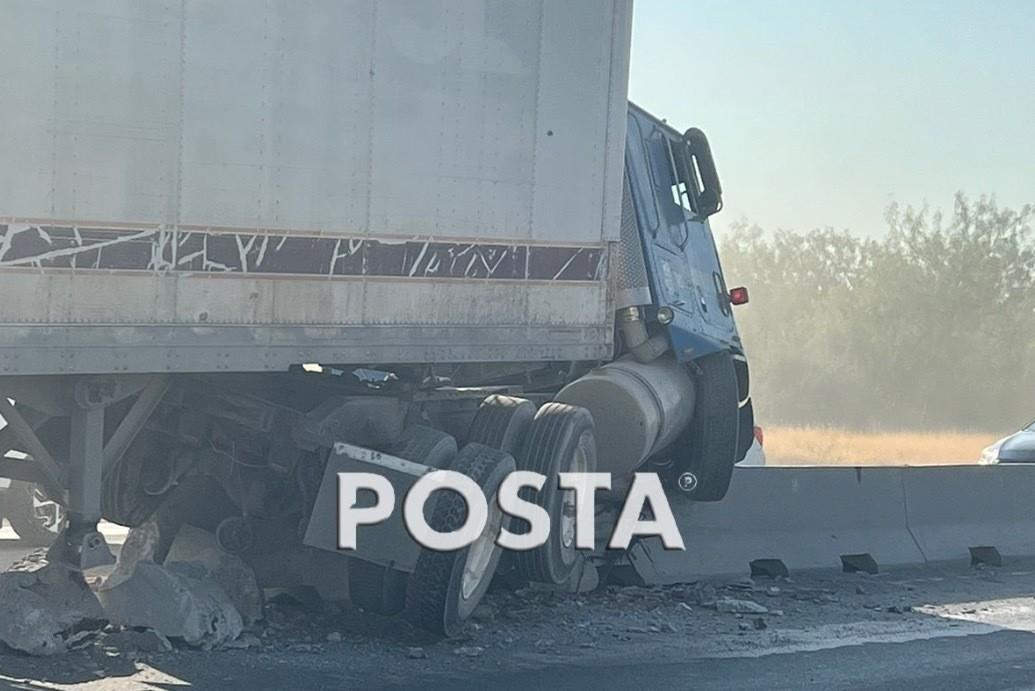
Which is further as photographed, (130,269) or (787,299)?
(787,299)

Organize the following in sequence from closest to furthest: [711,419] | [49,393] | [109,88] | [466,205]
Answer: [109,88] → [49,393] → [466,205] → [711,419]

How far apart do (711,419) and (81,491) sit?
5.82 m

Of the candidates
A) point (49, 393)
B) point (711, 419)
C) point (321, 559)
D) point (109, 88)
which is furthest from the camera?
point (711, 419)

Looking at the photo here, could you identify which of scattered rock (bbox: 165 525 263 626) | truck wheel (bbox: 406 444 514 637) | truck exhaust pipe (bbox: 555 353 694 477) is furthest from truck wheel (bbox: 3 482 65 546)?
truck wheel (bbox: 406 444 514 637)

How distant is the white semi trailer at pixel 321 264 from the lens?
691cm

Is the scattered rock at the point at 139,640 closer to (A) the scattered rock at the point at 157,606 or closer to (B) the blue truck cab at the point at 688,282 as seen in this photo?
(A) the scattered rock at the point at 157,606

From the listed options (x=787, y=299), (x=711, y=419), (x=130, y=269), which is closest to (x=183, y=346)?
(x=130, y=269)

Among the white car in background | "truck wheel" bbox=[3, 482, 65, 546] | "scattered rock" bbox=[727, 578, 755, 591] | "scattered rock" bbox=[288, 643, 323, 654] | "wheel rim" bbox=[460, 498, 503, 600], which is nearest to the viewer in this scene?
"scattered rock" bbox=[288, 643, 323, 654]

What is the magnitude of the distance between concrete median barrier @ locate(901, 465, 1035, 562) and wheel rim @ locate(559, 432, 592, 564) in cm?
394

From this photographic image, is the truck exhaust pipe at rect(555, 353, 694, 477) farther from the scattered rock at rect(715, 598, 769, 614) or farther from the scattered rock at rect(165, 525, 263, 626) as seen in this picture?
the scattered rock at rect(165, 525, 263, 626)

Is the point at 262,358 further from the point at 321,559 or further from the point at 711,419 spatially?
the point at 711,419

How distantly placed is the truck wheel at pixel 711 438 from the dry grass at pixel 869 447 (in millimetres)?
21245

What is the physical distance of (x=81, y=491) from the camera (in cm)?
761

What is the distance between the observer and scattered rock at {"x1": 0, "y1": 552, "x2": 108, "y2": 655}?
7.48 meters
